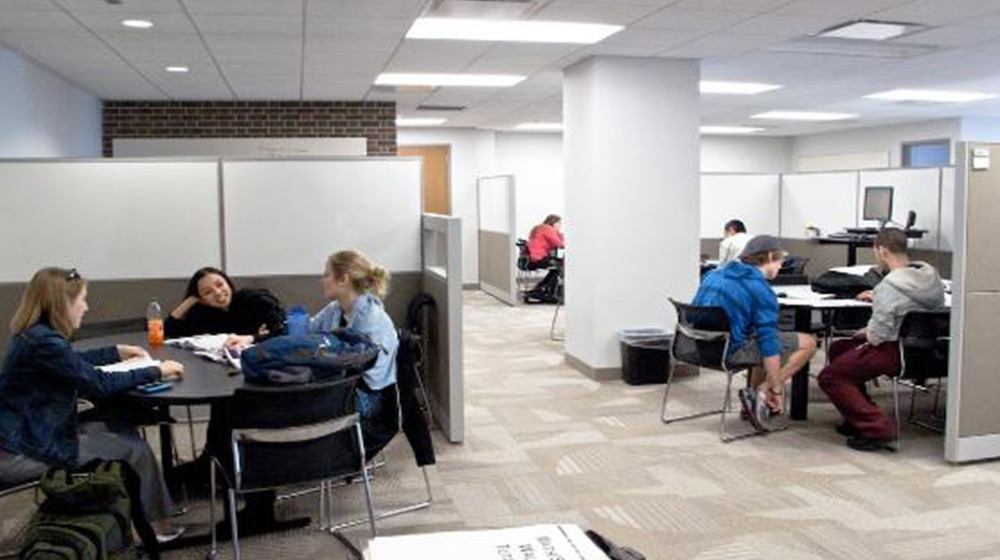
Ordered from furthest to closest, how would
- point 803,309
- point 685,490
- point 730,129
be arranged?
point 730,129, point 803,309, point 685,490

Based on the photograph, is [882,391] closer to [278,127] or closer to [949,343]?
[949,343]

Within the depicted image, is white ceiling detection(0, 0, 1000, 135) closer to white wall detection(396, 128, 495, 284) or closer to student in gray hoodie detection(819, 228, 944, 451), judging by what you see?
student in gray hoodie detection(819, 228, 944, 451)

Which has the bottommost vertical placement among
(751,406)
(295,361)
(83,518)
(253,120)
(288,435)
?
(751,406)

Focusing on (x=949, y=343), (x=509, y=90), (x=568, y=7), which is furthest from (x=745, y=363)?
(x=509, y=90)

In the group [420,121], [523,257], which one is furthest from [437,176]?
[523,257]

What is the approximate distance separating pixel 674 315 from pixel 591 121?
1486mm

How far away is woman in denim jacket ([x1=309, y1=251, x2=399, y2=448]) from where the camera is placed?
329 centimetres

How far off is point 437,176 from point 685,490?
8.88 metres

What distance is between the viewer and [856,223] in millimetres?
7055

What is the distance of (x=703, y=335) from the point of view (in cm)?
469

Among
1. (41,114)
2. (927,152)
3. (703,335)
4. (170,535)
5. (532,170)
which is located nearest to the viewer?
(170,535)

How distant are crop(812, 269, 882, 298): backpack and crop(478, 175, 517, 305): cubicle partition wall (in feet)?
17.4

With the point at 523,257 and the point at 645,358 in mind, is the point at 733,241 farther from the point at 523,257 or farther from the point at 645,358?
the point at 523,257

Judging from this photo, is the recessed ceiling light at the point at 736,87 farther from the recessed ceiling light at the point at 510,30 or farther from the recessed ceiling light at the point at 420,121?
the recessed ceiling light at the point at 420,121
